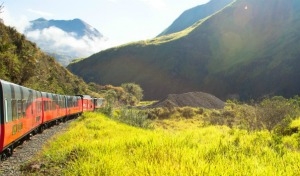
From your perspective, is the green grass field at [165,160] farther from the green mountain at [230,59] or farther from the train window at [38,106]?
the green mountain at [230,59]

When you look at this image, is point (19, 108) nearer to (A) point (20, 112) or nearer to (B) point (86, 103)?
(A) point (20, 112)

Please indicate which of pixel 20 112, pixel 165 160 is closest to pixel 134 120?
pixel 20 112

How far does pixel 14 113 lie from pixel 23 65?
1329 inches

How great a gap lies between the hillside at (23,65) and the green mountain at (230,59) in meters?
102

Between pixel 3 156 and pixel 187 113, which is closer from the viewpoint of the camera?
pixel 3 156

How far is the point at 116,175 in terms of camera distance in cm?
724

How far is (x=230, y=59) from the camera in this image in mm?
187125

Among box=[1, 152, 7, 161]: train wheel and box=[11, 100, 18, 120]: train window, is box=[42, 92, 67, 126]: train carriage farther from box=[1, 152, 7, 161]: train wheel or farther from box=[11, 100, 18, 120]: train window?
box=[1, 152, 7, 161]: train wheel

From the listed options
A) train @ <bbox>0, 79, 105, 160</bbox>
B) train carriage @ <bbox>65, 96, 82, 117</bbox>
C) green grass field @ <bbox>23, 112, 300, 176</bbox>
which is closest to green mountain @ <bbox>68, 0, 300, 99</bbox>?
train carriage @ <bbox>65, 96, 82, 117</bbox>

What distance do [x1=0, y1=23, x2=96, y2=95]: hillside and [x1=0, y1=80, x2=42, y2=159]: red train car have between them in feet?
56.9

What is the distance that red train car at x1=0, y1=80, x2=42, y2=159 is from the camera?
13.3 metres

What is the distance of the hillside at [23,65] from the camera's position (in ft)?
140

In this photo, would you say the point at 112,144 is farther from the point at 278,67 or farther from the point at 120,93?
the point at 278,67

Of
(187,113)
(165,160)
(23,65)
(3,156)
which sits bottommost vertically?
(187,113)
